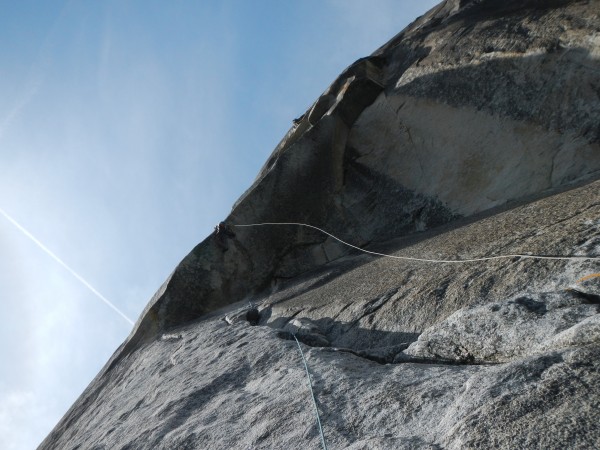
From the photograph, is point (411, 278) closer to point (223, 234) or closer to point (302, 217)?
point (302, 217)

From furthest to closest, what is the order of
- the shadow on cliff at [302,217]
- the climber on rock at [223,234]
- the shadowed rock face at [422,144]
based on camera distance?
the climber on rock at [223,234]
the shadow on cliff at [302,217]
the shadowed rock face at [422,144]

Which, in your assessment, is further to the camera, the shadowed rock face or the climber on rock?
the climber on rock

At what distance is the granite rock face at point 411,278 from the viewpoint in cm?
324

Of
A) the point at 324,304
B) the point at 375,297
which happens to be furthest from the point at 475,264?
the point at 324,304

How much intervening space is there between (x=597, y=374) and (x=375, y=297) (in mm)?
2890

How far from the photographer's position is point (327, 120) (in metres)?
8.35

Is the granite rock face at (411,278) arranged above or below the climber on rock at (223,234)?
below

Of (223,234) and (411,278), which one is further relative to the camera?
(223,234)

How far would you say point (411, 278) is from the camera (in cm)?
537

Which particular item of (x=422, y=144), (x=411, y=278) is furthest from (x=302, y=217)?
(x=411, y=278)

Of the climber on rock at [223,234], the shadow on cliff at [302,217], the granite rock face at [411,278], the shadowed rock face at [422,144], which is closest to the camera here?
the granite rock face at [411,278]

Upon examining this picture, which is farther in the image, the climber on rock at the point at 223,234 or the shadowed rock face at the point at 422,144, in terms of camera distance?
the climber on rock at the point at 223,234

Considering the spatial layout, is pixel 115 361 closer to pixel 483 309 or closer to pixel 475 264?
pixel 475 264

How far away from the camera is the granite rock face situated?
324 centimetres
